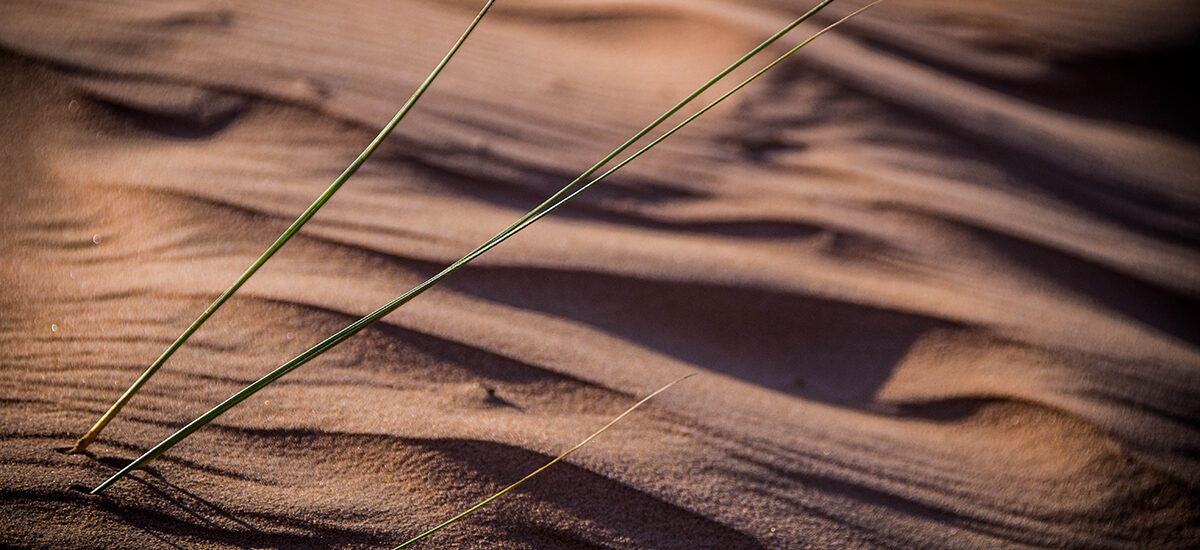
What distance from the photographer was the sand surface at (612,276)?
898 millimetres

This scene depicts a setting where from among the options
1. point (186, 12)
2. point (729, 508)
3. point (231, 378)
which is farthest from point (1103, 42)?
point (186, 12)

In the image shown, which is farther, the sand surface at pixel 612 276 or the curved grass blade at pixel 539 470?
the sand surface at pixel 612 276

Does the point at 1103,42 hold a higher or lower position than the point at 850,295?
higher

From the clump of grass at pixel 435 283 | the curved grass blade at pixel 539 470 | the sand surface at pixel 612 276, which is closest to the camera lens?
the clump of grass at pixel 435 283

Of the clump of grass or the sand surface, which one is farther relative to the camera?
the sand surface

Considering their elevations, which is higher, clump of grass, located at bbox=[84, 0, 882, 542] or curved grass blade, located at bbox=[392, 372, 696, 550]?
clump of grass, located at bbox=[84, 0, 882, 542]

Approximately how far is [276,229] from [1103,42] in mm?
1887

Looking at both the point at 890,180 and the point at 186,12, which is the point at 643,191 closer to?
the point at 890,180

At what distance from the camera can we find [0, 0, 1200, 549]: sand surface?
90cm

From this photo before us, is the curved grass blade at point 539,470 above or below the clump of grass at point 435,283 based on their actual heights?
below

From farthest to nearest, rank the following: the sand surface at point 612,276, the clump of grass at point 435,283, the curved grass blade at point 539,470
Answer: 1. the sand surface at point 612,276
2. the curved grass blade at point 539,470
3. the clump of grass at point 435,283

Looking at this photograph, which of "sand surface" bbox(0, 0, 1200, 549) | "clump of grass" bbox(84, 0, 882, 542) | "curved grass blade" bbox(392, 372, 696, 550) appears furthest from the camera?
"sand surface" bbox(0, 0, 1200, 549)

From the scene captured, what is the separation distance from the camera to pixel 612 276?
47.4 inches

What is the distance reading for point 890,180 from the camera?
1.42m
